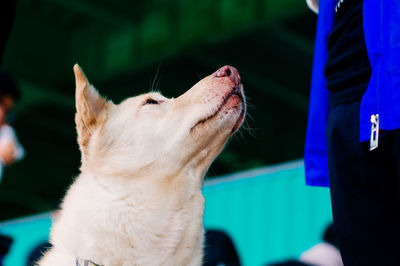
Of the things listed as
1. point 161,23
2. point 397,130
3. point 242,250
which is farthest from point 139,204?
point 161,23

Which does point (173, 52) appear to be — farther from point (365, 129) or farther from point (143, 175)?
point (365, 129)

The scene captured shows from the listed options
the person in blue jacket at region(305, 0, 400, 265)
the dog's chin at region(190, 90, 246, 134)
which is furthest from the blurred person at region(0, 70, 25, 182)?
the person in blue jacket at region(305, 0, 400, 265)

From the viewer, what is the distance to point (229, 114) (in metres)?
2.39

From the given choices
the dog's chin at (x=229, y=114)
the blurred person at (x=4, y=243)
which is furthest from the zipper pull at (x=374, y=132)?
the blurred person at (x=4, y=243)

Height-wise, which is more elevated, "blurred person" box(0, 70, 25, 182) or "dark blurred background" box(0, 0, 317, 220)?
"dark blurred background" box(0, 0, 317, 220)

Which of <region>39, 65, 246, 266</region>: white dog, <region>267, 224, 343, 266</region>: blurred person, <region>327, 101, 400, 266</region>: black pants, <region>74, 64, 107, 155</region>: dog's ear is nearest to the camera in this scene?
<region>327, 101, 400, 266</region>: black pants

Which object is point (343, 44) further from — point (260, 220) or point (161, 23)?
point (161, 23)

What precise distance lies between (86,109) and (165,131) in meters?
0.38

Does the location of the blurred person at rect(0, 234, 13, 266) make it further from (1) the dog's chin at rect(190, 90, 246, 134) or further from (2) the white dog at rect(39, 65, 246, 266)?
(1) the dog's chin at rect(190, 90, 246, 134)

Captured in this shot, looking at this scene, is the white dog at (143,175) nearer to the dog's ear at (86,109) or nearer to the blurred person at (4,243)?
the dog's ear at (86,109)

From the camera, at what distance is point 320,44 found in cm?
205

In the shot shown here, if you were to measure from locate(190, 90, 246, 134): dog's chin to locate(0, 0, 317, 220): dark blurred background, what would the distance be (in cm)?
589

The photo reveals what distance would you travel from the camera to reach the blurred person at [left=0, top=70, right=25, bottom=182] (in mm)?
3924

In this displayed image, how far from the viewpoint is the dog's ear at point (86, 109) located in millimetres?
2348
